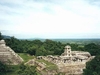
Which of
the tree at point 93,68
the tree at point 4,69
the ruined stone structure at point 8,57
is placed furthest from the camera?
the ruined stone structure at point 8,57

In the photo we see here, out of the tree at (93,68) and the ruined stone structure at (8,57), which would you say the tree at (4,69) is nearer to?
the ruined stone structure at (8,57)

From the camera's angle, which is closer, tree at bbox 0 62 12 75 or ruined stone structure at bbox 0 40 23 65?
tree at bbox 0 62 12 75

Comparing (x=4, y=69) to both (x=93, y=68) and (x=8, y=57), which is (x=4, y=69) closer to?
(x=8, y=57)

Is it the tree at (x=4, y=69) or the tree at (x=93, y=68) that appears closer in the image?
the tree at (x=93, y=68)

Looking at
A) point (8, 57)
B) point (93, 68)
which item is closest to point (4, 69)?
point (8, 57)

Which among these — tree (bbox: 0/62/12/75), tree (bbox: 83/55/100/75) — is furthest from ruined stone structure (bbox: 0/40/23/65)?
tree (bbox: 83/55/100/75)

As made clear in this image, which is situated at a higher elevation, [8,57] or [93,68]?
[8,57]

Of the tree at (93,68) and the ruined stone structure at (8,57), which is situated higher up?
the ruined stone structure at (8,57)

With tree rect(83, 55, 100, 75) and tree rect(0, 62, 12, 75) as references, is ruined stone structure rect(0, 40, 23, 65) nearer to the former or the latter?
tree rect(0, 62, 12, 75)

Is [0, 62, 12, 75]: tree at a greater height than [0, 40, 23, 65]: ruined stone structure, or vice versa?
[0, 40, 23, 65]: ruined stone structure

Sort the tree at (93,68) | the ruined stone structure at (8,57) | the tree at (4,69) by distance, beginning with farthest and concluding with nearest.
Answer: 1. the ruined stone structure at (8,57)
2. the tree at (4,69)
3. the tree at (93,68)

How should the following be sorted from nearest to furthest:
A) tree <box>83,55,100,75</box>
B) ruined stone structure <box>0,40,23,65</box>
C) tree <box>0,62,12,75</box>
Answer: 1. tree <box>83,55,100,75</box>
2. tree <box>0,62,12,75</box>
3. ruined stone structure <box>0,40,23,65</box>

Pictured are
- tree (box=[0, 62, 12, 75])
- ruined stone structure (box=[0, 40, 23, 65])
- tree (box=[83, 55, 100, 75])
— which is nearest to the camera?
tree (box=[83, 55, 100, 75])

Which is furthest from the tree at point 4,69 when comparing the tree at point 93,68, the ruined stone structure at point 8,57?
the tree at point 93,68
